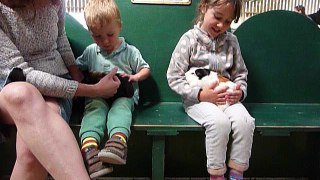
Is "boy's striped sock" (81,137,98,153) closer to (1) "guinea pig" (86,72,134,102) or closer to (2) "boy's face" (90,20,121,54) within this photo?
(1) "guinea pig" (86,72,134,102)

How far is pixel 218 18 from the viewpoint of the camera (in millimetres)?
1514

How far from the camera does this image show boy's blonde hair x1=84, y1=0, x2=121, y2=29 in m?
1.50

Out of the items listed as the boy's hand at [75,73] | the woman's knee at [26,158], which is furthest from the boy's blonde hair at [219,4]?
the woman's knee at [26,158]

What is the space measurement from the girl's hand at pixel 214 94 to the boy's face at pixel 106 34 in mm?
395

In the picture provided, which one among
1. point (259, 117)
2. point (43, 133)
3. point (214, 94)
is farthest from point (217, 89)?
point (43, 133)

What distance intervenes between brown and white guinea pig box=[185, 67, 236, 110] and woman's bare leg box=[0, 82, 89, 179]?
0.55 metres

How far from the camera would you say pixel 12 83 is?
124cm

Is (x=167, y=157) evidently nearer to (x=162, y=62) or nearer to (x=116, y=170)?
(x=116, y=170)

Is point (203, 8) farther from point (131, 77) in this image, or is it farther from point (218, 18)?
point (131, 77)

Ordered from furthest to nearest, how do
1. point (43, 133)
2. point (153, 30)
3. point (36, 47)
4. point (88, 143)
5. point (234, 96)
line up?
point (153, 30) < point (234, 96) < point (36, 47) < point (88, 143) < point (43, 133)

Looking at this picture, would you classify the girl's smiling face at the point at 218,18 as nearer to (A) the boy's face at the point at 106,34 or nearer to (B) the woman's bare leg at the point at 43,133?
(A) the boy's face at the point at 106,34

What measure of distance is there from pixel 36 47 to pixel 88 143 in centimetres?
40

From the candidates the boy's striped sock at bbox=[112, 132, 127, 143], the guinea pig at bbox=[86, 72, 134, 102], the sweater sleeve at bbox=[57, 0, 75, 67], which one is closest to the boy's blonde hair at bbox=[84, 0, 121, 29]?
the sweater sleeve at bbox=[57, 0, 75, 67]

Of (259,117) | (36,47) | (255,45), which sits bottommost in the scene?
(259,117)
